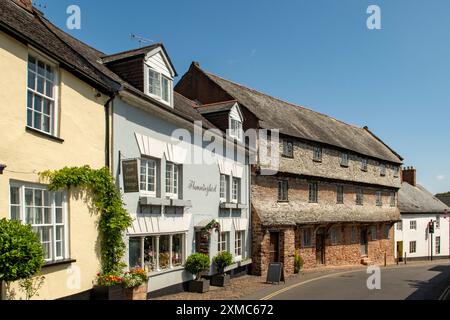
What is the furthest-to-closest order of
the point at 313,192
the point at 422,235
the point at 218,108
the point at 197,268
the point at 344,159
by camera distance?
the point at 422,235 < the point at 344,159 < the point at 313,192 < the point at 218,108 < the point at 197,268

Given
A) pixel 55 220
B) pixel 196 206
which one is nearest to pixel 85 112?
pixel 55 220

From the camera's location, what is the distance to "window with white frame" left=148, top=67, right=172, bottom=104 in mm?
15578

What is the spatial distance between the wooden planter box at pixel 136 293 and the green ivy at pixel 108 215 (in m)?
0.68

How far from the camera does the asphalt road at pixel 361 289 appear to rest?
616 inches

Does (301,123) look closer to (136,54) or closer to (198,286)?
(136,54)

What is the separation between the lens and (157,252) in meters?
14.5

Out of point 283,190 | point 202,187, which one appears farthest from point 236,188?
point 283,190

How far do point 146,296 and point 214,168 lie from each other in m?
7.18

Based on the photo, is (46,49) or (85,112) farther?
(85,112)

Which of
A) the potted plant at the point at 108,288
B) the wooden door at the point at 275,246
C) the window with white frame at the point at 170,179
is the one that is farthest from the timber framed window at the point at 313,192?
the potted plant at the point at 108,288

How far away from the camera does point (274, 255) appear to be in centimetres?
2341

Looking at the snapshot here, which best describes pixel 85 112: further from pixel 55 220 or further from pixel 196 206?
pixel 196 206

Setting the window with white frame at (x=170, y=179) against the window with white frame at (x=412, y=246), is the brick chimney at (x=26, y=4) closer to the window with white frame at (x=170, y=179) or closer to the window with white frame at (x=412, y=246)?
the window with white frame at (x=170, y=179)

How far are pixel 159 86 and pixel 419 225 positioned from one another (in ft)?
119
